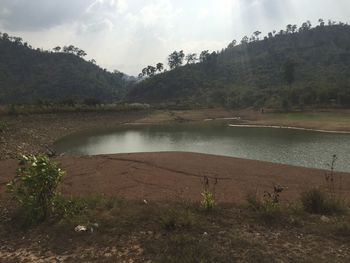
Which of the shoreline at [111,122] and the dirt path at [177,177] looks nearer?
the dirt path at [177,177]

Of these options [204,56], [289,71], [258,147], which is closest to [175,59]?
[204,56]

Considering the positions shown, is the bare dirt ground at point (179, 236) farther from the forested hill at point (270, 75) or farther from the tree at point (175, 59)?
the tree at point (175, 59)

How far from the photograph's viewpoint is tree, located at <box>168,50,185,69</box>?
123625 millimetres

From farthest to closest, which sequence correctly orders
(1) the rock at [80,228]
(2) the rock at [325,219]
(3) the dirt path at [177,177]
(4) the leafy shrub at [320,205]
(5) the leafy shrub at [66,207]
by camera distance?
1. (3) the dirt path at [177,177]
2. (4) the leafy shrub at [320,205]
3. (5) the leafy shrub at [66,207]
4. (2) the rock at [325,219]
5. (1) the rock at [80,228]

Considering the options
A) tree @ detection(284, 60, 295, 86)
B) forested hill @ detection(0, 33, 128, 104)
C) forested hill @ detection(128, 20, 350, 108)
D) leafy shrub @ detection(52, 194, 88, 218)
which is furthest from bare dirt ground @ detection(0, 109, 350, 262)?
forested hill @ detection(0, 33, 128, 104)

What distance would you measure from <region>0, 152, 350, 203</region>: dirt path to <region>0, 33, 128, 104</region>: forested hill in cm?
7623

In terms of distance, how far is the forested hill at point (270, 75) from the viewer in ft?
220

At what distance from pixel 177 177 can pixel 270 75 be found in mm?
88598

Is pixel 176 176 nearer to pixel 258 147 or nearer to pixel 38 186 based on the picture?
pixel 38 186

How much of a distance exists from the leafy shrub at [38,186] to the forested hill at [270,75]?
57983mm

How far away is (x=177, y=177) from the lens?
48.0ft

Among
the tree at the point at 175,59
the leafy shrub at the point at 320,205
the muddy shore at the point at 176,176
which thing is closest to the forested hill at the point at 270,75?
the tree at the point at 175,59

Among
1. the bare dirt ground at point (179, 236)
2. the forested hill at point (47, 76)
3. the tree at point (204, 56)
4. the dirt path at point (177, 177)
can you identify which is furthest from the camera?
the tree at point (204, 56)

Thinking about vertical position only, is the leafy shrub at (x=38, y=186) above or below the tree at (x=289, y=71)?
below
